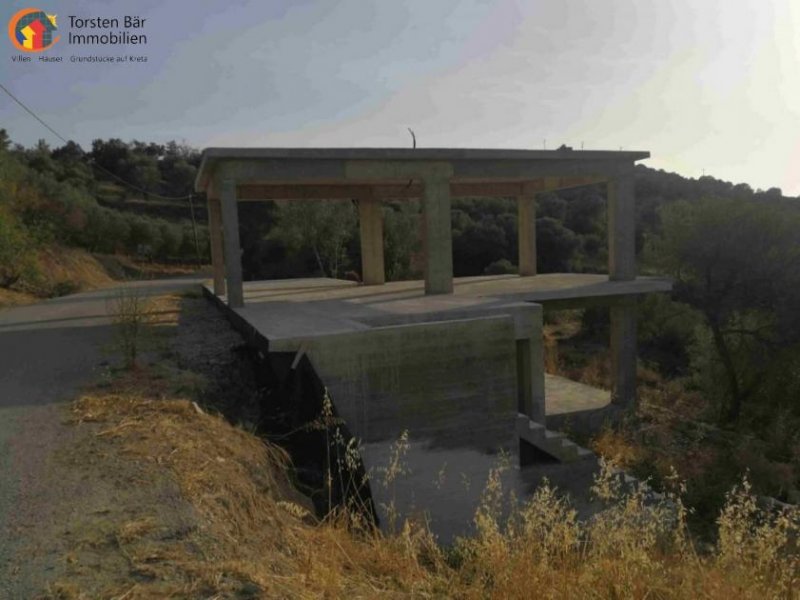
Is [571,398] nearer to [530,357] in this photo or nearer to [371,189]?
[530,357]

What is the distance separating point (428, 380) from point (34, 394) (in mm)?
4535

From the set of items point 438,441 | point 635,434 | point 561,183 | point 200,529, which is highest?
point 561,183

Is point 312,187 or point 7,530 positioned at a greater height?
point 312,187

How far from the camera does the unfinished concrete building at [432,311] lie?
7.13m

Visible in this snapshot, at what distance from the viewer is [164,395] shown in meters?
6.08

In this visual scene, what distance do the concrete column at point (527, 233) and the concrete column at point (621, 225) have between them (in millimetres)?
4726

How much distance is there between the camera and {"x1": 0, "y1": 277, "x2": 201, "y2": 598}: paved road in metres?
3.48

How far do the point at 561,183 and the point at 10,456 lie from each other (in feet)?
47.0

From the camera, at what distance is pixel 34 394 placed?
6.21 m

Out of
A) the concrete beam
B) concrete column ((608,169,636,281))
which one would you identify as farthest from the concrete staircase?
the concrete beam

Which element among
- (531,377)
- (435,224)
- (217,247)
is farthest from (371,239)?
(531,377)

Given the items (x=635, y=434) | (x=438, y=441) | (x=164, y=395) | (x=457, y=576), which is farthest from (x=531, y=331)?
(x=457, y=576)

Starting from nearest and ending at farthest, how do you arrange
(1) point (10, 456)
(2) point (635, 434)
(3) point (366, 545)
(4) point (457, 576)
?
(4) point (457, 576) < (3) point (366, 545) < (1) point (10, 456) < (2) point (635, 434)

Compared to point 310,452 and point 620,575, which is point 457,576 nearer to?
point 620,575
